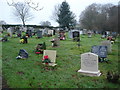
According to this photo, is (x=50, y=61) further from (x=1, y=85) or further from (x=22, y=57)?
(x=1, y=85)

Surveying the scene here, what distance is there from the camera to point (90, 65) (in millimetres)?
7383

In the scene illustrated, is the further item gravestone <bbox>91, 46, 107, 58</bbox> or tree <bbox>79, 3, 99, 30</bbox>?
tree <bbox>79, 3, 99, 30</bbox>

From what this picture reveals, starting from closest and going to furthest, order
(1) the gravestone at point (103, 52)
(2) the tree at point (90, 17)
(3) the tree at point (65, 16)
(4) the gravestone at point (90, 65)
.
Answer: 1. (4) the gravestone at point (90, 65)
2. (1) the gravestone at point (103, 52)
3. (2) the tree at point (90, 17)
4. (3) the tree at point (65, 16)

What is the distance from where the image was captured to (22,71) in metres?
7.49

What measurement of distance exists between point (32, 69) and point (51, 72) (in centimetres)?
102

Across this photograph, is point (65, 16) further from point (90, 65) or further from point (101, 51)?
point (90, 65)

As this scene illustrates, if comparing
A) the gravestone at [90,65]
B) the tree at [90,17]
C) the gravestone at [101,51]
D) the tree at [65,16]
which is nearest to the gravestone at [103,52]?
the gravestone at [101,51]

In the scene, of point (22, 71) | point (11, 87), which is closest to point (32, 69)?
point (22, 71)

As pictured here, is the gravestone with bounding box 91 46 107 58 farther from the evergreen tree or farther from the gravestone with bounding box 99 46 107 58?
the evergreen tree

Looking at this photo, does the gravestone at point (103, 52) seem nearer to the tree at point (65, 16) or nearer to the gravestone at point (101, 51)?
the gravestone at point (101, 51)

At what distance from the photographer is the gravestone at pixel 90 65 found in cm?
723

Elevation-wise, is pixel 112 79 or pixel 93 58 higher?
pixel 93 58

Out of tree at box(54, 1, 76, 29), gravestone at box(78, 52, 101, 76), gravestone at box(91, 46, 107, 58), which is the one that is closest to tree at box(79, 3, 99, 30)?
tree at box(54, 1, 76, 29)

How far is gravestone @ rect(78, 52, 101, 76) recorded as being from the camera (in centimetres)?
723
